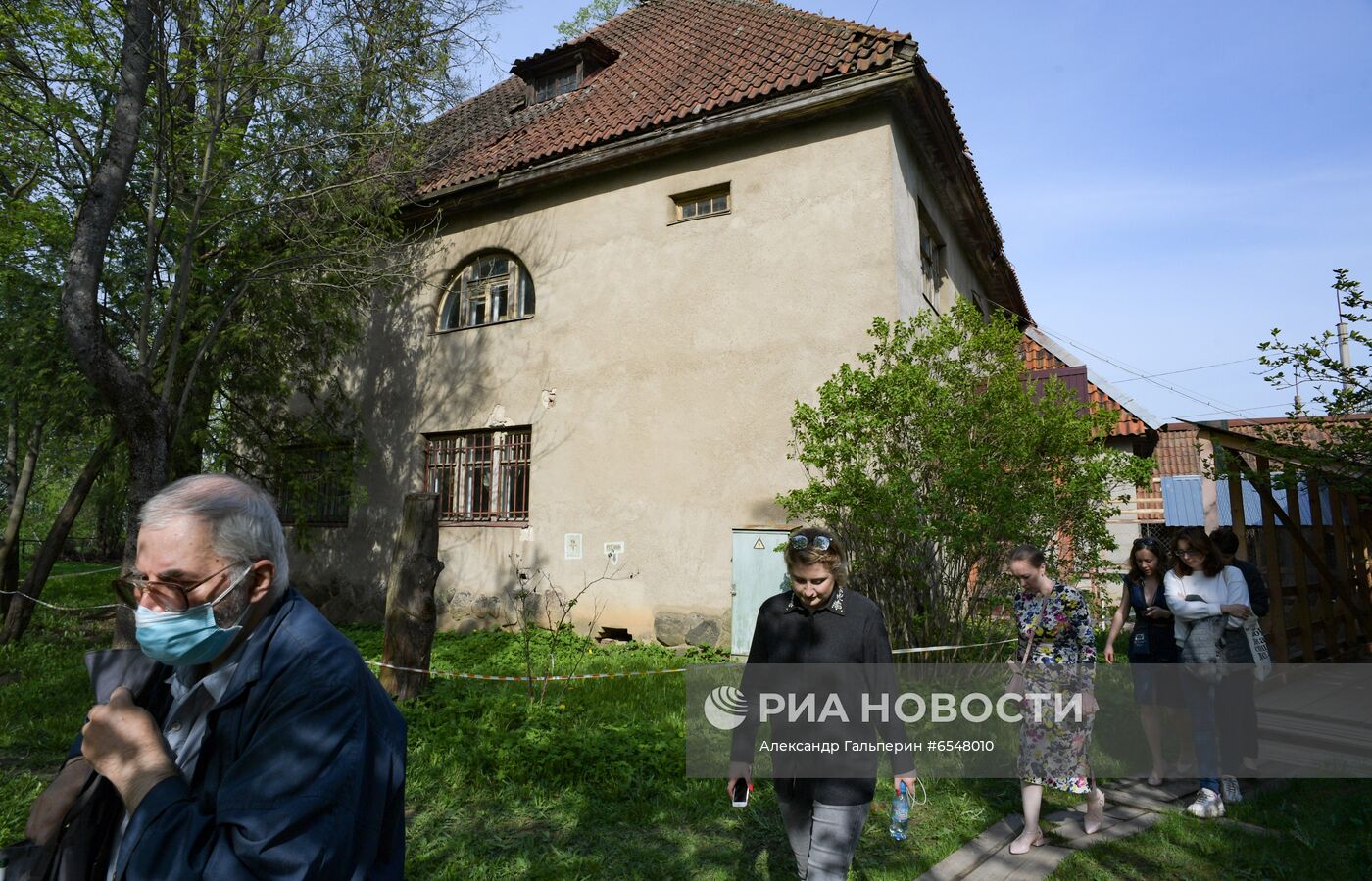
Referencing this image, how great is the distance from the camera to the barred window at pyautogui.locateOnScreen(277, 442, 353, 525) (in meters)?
11.9

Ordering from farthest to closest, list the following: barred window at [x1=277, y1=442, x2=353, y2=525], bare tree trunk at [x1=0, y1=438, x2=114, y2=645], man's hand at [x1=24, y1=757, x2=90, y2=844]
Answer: barred window at [x1=277, y1=442, x2=353, y2=525]
bare tree trunk at [x1=0, y1=438, x2=114, y2=645]
man's hand at [x1=24, y1=757, x2=90, y2=844]

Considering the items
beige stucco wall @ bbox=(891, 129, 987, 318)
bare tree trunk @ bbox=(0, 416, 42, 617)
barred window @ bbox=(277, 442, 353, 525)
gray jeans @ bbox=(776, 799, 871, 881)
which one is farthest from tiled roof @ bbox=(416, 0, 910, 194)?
gray jeans @ bbox=(776, 799, 871, 881)

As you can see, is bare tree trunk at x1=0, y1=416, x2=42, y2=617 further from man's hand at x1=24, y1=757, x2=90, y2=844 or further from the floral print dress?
the floral print dress

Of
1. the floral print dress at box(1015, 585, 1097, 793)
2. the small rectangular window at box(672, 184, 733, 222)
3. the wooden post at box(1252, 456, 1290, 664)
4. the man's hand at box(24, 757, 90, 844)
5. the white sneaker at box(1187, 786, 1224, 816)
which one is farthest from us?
the small rectangular window at box(672, 184, 733, 222)

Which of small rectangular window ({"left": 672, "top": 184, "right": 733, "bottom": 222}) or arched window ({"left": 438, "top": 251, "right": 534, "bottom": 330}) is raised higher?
small rectangular window ({"left": 672, "top": 184, "right": 733, "bottom": 222})

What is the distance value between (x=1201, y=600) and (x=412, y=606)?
6341 mm

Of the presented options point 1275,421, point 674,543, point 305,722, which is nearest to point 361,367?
point 674,543

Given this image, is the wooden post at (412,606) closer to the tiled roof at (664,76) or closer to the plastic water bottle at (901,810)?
the plastic water bottle at (901,810)

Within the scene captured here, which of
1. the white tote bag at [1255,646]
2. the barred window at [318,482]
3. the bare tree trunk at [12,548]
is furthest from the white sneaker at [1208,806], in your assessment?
the bare tree trunk at [12,548]

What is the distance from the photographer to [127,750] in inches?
59.4

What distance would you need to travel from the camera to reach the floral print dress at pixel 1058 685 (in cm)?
443

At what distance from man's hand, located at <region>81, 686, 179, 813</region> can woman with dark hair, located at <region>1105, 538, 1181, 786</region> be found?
631cm

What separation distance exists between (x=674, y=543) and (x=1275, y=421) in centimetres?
1351

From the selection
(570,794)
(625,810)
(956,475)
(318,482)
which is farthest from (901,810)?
(318,482)
